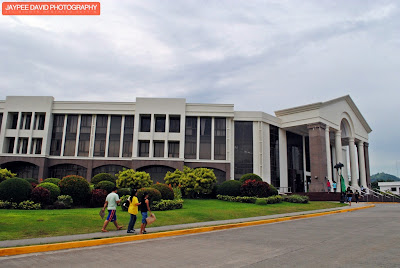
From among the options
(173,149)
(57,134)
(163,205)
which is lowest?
(163,205)

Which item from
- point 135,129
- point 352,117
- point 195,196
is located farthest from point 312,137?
point 135,129

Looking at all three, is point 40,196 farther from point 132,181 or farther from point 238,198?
point 238,198

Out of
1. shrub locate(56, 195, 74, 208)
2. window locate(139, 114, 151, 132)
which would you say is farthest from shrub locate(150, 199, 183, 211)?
window locate(139, 114, 151, 132)

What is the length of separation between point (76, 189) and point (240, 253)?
51.7ft

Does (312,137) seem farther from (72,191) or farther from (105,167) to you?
(72,191)

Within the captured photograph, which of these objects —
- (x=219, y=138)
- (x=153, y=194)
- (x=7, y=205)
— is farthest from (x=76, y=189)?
(x=219, y=138)

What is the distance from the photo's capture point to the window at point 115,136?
38000mm

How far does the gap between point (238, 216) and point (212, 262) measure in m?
10.7

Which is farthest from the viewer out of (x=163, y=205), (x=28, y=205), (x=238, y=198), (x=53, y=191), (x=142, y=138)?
(x=142, y=138)

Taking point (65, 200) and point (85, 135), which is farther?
point (85, 135)

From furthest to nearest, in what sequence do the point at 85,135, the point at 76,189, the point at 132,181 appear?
the point at 85,135 < the point at 132,181 < the point at 76,189

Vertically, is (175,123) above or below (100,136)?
above

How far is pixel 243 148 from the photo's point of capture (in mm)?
38812

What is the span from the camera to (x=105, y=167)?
123 ft
